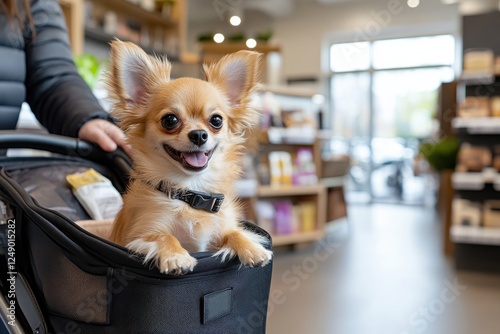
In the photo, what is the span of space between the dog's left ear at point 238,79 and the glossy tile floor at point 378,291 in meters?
1.80

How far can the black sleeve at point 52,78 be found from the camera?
1.46 meters

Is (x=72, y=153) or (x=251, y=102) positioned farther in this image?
(x=72, y=153)

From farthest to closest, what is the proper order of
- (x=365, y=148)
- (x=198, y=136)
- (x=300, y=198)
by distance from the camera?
(x=365, y=148) → (x=300, y=198) → (x=198, y=136)

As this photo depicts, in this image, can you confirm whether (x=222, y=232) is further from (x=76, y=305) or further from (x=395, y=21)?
(x=395, y=21)

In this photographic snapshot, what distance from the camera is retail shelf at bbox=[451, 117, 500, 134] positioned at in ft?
13.1

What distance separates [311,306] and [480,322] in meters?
1.02

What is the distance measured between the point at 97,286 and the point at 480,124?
3.98m

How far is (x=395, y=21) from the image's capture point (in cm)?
978

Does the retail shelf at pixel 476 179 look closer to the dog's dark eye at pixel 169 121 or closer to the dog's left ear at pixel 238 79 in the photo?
the dog's left ear at pixel 238 79

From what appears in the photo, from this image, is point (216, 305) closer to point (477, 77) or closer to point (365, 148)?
point (477, 77)

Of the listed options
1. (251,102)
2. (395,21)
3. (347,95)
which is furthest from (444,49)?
(251,102)

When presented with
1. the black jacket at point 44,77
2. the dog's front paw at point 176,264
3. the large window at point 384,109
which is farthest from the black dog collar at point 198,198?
the large window at point 384,109

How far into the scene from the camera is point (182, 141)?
1.02m

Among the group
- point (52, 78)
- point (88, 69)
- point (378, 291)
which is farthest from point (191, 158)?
point (378, 291)
